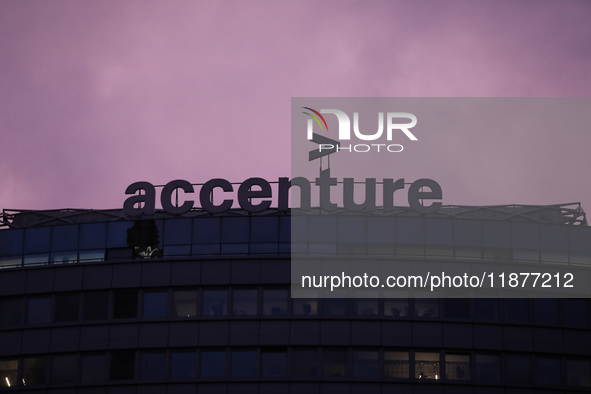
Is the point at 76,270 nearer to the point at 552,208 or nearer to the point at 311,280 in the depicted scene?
the point at 311,280

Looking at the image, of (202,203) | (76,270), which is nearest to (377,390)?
(202,203)

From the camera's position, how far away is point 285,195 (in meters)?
65.5

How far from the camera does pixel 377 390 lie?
60844 millimetres

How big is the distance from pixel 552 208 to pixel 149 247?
33875mm

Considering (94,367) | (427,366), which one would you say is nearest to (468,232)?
(427,366)

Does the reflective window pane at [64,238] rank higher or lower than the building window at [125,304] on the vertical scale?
higher

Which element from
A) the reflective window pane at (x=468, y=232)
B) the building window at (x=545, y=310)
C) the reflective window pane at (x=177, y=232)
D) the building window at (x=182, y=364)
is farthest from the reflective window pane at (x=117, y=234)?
the building window at (x=545, y=310)

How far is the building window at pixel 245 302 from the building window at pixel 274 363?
3276mm

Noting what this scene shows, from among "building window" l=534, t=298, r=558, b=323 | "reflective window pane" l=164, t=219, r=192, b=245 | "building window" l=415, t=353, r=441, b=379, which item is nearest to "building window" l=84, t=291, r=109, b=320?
"reflective window pane" l=164, t=219, r=192, b=245

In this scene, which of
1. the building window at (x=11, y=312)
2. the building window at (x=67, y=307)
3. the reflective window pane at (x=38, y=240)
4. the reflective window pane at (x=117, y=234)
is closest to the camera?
the building window at (x=67, y=307)

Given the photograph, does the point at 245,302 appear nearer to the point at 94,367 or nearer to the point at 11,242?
the point at 94,367

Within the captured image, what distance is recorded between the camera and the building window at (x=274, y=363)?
200 ft

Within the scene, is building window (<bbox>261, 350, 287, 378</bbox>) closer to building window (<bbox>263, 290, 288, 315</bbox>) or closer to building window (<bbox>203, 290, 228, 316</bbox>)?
building window (<bbox>263, 290, 288, 315</bbox>)

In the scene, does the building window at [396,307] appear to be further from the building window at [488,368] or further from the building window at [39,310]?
the building window at [39,310]
